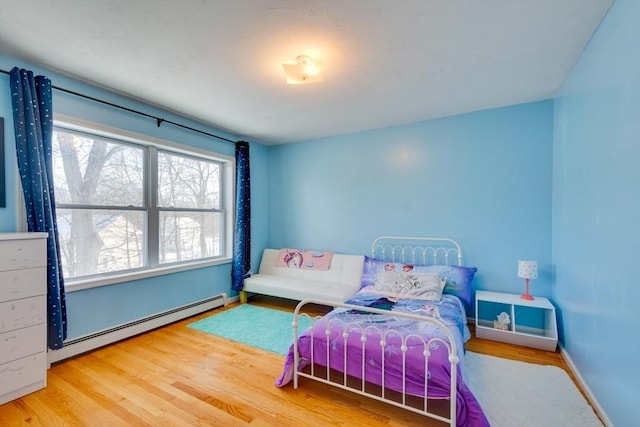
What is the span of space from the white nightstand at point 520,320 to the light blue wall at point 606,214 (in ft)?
0.60

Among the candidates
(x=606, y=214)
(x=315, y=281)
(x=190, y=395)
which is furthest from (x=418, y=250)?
(x=190, y=395)

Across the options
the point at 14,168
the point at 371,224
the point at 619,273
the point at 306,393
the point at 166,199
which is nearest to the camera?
the point at 619,273

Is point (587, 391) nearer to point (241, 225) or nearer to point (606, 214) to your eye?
point (606, 214)

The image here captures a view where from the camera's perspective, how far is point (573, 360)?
2.25 m

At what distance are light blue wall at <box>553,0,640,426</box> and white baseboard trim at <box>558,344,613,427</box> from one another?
0.16ft

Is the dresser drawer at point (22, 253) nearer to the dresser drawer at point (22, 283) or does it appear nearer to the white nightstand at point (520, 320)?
the dresser drawer at point (22, 283)

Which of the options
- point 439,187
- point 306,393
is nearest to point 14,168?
point 306,393

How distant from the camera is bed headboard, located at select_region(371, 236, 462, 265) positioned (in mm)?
3350

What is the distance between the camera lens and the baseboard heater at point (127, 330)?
2.40m

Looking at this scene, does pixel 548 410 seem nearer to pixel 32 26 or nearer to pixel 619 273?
pixel 619 273

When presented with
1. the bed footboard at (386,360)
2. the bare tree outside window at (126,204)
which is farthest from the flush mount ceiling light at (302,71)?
the bare tree outside window at (126,204)

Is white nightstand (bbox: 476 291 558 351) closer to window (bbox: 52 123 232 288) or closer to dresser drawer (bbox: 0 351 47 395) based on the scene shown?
window (bbox: 52 123 232 288)

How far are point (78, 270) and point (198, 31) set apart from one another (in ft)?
8.03

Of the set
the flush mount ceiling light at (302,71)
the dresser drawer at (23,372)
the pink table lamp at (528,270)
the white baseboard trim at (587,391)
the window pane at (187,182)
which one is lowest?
the white baseboard trim at (587,391)
